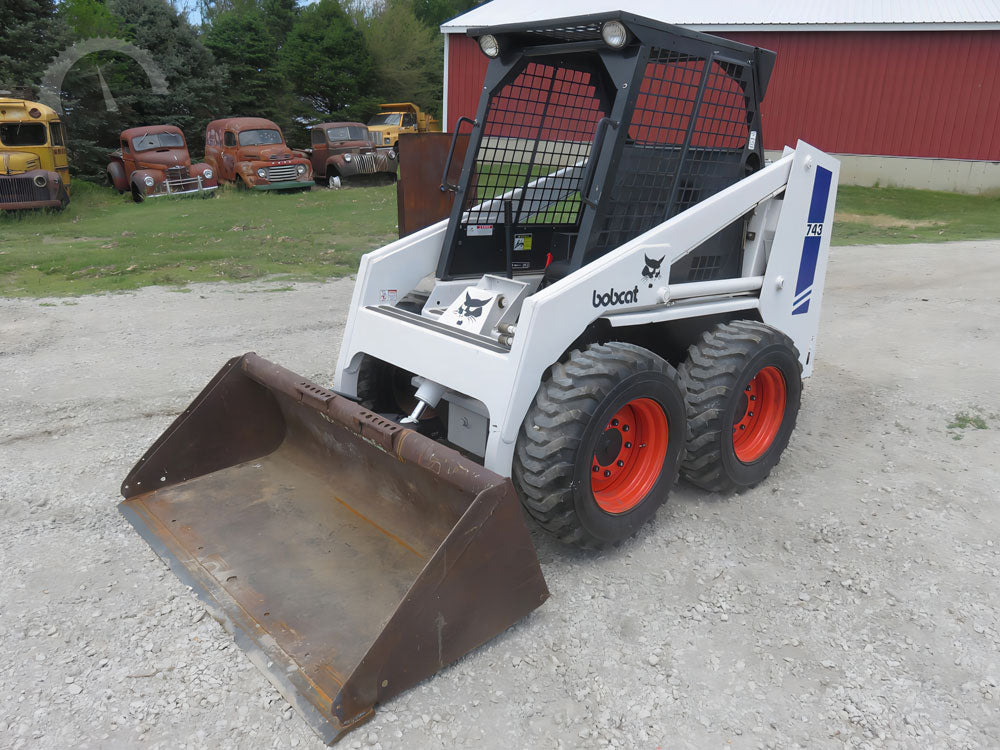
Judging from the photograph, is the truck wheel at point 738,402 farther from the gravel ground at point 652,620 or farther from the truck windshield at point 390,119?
the truck windshield at point 390,119

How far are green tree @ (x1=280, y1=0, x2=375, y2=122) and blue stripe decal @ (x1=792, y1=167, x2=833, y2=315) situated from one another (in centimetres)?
3291

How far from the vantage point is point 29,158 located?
14336 millimetres

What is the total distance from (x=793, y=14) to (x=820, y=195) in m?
17.5

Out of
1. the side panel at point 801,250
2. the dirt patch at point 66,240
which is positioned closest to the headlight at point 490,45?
the side panel at point 801,250

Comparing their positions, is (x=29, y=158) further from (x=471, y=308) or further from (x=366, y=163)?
(x=471, y=308)

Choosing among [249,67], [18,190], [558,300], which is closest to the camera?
[558,300]

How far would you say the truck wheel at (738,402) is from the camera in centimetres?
368

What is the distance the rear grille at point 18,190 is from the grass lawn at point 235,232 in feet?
1.03

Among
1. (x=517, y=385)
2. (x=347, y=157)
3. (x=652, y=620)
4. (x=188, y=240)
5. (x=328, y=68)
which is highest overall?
(x=328, y=68)

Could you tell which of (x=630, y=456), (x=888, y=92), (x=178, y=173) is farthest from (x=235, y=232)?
(x=888, y=92)

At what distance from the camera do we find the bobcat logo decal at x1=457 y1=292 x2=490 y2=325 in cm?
376

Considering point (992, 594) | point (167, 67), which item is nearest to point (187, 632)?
point (992, 594)

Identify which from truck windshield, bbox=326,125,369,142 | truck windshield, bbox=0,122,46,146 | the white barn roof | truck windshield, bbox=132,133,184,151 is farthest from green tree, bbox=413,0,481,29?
truck windshield, bbox=0,122,46,146

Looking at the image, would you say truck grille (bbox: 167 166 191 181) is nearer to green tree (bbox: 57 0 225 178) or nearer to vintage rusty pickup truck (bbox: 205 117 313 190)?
vintage rusty pickup truck (bbox: 205 117 313 190)
